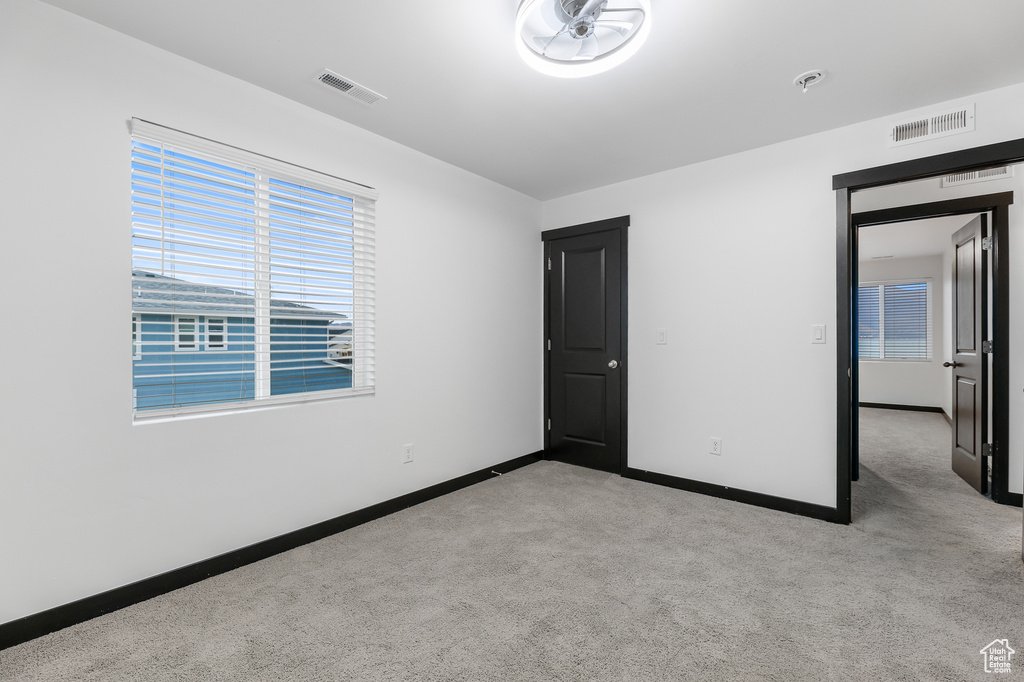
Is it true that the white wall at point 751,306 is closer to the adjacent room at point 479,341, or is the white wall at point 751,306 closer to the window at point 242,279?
the adjacent room at point 479,341

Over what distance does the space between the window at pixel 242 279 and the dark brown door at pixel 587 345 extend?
1.95 metres

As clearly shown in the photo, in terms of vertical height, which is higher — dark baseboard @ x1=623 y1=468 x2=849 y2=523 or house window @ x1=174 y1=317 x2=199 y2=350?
house window @ x1=174 y1=317 x2=199 y2=350

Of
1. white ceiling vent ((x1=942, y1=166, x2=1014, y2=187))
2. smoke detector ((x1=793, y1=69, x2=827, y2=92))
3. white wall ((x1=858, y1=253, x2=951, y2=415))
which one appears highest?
smoke detector ((x1=793, y1=69, x2=827, y2=92))

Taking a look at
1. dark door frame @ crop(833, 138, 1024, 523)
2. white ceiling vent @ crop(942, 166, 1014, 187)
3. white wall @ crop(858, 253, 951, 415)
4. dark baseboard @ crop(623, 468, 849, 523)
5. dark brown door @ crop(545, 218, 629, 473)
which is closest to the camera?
dark door frame @ crop(833, 138, 1024, 523)

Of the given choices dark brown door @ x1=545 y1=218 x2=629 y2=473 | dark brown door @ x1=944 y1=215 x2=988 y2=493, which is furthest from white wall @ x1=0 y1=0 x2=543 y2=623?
dark brown door @ x1=944 y1=215 x2=988 y2=493

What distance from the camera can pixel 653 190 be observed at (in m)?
3.80

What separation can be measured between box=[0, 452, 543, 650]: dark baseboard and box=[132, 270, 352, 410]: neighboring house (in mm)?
791

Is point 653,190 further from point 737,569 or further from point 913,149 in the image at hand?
point 737,569

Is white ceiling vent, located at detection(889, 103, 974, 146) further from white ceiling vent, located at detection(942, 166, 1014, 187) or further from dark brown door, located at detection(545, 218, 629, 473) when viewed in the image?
dark brown door, located at detection(545, 218, 629, 473)

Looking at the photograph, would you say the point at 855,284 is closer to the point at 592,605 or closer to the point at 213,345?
the point at 592,605

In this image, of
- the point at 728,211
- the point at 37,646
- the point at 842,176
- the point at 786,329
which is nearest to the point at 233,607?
the point at 37,646

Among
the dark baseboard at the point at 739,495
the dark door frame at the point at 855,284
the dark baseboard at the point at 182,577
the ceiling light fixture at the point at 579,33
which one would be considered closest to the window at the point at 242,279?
the dark baseboard at the point at 182,577

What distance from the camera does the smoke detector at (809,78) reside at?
2.33m

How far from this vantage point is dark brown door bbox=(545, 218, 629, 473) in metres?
4.03
